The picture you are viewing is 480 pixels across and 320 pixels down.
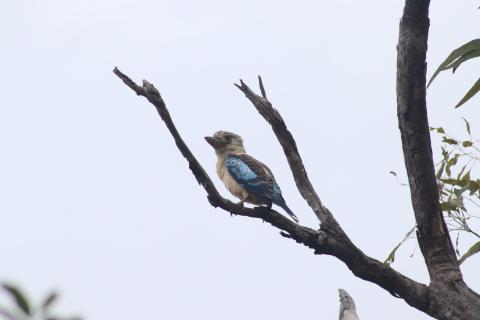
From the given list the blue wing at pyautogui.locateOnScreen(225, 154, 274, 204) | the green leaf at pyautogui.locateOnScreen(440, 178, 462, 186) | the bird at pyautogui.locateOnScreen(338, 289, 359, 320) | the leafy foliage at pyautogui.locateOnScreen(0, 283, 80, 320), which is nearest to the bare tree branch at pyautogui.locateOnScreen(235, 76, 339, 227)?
the bird at pyautogui.locateOnScreen(338, 289, 359, 320)

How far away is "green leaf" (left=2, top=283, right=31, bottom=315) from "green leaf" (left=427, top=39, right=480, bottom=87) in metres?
3.42

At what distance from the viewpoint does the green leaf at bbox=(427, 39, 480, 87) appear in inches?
147

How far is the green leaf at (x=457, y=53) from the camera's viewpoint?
3.74 m

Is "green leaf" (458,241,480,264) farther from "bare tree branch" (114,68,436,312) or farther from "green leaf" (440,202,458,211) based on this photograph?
"bare tree branch" (114,68,436,312)

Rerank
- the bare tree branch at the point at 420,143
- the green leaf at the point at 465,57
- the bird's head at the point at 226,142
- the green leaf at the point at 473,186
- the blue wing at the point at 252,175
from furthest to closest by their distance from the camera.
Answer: the bird's head at the point at 226,142 → the blue wing at the point at 252,175 → the green leaf at the point at 473,186 → the green leaf at the point at 465,57 → the bare tree branch at the point at 420,143

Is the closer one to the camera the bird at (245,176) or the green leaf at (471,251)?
the green leaf at (471,251)

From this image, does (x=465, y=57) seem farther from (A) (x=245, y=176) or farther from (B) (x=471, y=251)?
(A) (x=245, y=176)

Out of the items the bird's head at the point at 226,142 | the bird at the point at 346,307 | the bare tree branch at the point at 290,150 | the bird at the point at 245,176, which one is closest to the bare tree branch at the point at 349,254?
the bare tree branch at the point at 290,150

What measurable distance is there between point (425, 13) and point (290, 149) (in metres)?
0.97

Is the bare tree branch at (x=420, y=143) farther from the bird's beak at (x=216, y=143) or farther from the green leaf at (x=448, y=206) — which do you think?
the bird's beak at (x=216, y=143)

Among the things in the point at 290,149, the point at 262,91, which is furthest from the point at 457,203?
the point at 262,91

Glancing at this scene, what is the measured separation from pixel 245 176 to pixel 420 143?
9.28 feet

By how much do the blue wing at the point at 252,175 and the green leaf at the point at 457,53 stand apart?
7.36ft

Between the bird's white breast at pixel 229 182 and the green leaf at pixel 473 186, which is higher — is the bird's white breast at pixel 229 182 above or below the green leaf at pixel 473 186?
above
